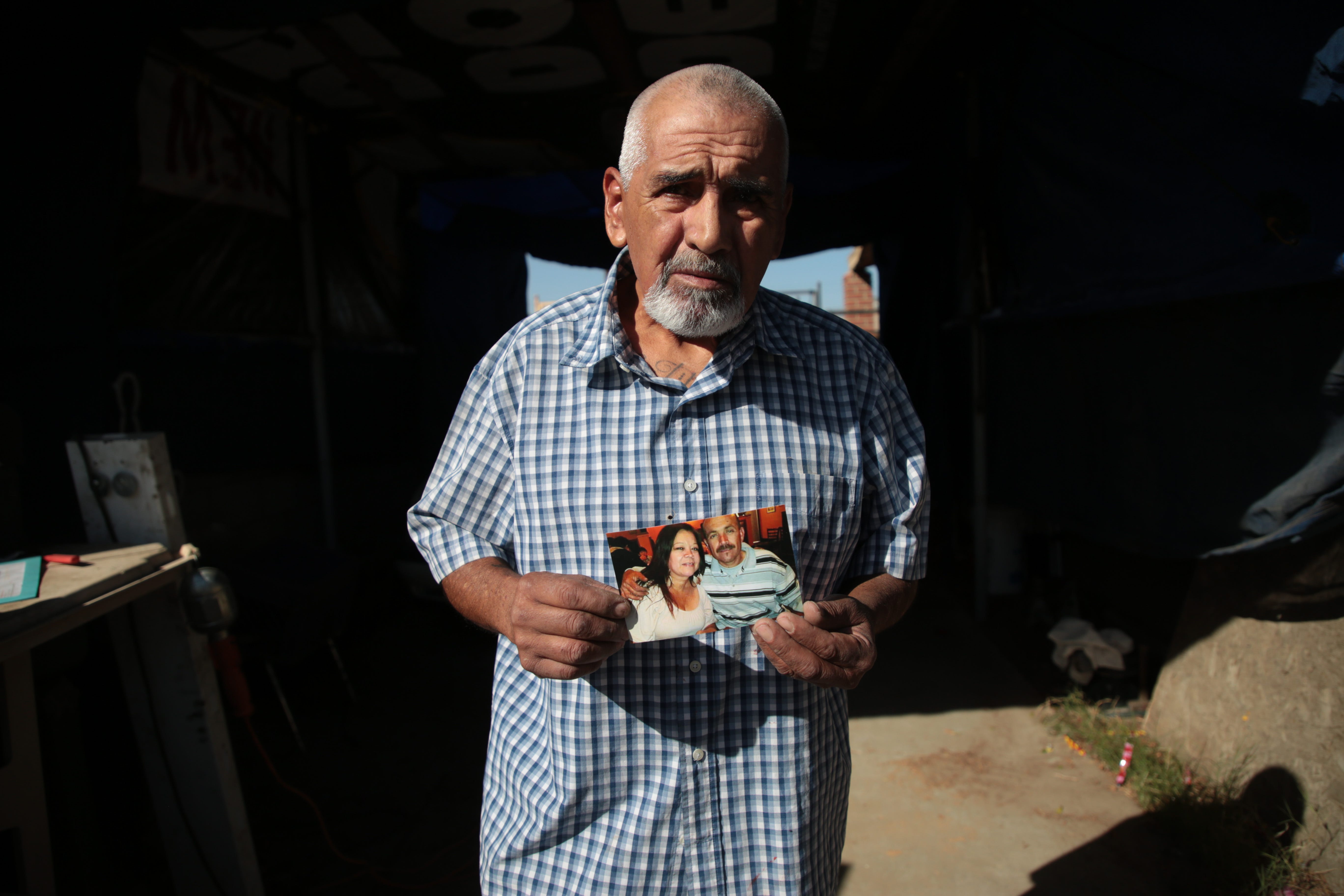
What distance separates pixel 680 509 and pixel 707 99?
690 mm

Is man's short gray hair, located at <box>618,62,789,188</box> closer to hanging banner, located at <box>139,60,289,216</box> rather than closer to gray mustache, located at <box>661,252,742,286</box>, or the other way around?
gray mustache, located at <box>661,252,742,286</box>

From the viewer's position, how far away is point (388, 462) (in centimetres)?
654

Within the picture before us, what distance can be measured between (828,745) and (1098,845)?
A: 214cm

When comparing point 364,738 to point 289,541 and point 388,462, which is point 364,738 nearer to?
point 289,541

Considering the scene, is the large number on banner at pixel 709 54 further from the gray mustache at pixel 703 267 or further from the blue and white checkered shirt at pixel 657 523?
the blue and white checkered shirt at pixel 657 523

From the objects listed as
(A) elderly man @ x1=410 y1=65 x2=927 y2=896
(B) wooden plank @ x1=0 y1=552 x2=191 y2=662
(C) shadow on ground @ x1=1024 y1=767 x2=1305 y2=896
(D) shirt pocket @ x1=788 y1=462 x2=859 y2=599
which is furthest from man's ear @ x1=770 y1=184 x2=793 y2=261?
(C) shadow on ground @ x1=1024 y1=767 x2=1305 y2=896

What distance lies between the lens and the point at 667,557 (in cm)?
108

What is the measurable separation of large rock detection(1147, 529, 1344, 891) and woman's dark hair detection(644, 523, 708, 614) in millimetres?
2434

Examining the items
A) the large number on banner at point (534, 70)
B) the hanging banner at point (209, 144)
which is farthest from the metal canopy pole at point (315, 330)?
the large number on banner at point (534, 70)

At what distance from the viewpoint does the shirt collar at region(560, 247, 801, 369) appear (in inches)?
50.2

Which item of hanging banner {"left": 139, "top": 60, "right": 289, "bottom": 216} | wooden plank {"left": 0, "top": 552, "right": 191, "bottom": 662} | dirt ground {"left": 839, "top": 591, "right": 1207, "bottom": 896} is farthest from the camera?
hanging banner {"left": 139, "top": 60, "right": 289, "bottom": 216}

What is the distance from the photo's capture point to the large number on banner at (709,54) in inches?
158

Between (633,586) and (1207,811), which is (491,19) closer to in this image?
(633,586)

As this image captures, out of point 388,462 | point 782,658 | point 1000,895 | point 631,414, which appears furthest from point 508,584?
point 388,462
